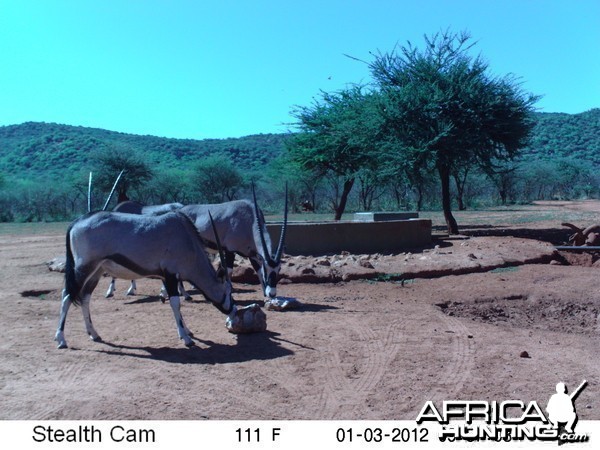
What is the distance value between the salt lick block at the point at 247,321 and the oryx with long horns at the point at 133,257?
0.66 feet

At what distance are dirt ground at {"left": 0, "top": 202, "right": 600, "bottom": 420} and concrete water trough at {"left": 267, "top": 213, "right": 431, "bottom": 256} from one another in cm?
260

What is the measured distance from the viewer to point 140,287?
13.0m

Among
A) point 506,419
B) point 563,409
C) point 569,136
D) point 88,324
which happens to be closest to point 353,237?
point 88,324

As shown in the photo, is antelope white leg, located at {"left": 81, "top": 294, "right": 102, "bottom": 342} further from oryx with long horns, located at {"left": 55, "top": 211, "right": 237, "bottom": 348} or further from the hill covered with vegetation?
the hill covered with vegetation

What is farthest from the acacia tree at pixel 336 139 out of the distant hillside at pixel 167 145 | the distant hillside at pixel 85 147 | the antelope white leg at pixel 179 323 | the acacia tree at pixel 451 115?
the distant hillside at pixel 167 145

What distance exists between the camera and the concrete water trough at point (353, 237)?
1590 centimetres

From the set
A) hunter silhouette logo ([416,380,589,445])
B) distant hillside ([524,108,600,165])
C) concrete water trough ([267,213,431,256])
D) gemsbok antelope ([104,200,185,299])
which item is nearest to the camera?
hunter silhouette logo ([416,380,589,445])

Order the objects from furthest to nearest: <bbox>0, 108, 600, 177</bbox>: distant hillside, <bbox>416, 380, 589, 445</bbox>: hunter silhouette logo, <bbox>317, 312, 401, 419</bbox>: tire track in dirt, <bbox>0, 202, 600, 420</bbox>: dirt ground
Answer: <bbox>0, 108, 600, 177</bbox>: distant hillside
<bbox>0, 202, 600, 420</bbox>: dirt ground
<bbox>317, 312, 401, 419</bbox>: tire track in dirt
<bbox>416, 380, 589, 445</bbox>: hunter silhouette logo

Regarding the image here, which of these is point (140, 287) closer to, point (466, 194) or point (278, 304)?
point (278, 304)

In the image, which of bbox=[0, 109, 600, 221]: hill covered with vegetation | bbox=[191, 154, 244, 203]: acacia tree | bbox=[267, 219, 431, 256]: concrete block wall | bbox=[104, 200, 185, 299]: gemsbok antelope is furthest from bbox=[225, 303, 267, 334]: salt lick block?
bbox=[191, 154, 244, 203]: acacia tree

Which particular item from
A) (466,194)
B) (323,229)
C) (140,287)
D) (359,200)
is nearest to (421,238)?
(323,229)

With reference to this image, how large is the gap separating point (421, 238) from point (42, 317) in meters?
10.3

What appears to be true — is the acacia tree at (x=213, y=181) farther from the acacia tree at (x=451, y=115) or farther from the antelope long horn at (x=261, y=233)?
the antelope long horn at (x=261, y=233)

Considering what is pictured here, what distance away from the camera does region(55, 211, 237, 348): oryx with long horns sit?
8.00m
